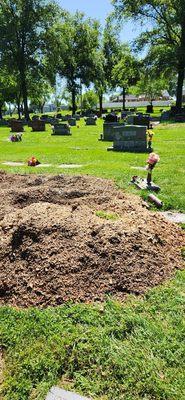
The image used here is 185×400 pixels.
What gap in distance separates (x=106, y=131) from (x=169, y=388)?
18697mm

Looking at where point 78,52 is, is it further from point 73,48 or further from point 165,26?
point 165,26

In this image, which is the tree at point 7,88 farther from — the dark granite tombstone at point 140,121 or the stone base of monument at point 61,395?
the stone base of monument at point 61,395

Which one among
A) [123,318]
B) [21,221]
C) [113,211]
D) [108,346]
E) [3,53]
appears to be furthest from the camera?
[3,53]

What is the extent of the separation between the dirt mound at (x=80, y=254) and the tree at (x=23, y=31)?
40.7 meters

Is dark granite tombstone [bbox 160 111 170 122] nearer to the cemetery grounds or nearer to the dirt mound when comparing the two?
the dirt mound

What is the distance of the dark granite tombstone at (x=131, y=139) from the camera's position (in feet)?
53.2

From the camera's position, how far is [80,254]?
4.84 meters

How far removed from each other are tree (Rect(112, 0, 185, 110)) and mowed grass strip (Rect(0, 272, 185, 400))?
36112 millimetres

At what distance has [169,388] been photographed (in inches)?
122

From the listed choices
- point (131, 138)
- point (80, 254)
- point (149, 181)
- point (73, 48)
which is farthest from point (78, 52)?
point (80, 254)

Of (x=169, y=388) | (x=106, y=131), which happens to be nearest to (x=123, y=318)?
(x=169, y=388)

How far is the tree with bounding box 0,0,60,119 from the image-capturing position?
44156 millimetres

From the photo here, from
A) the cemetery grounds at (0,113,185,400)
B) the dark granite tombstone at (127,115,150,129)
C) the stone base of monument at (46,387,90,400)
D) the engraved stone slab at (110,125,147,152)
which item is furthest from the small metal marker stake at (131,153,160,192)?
the dark granite tombstone at (127,115,150,129)

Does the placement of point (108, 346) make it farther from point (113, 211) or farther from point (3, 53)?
point (3, 53)
